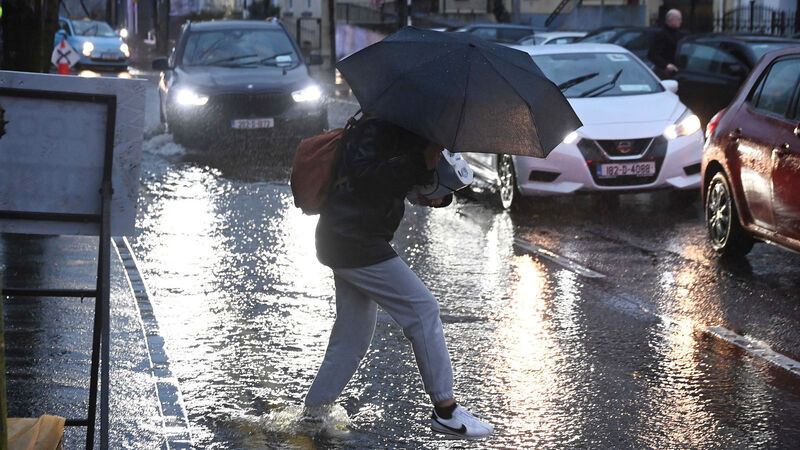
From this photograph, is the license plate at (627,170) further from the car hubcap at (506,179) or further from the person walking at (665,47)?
the person walking at (665,47)

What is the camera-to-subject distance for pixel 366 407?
6176mm

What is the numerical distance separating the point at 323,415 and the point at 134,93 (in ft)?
6.09

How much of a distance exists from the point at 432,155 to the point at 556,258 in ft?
16.6

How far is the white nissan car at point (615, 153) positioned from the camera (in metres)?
12.3

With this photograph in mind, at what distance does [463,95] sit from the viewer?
520 centimetres

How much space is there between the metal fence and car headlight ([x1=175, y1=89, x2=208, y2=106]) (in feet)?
62.6

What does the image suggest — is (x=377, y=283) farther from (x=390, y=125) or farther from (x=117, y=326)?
(x=117, y=326)

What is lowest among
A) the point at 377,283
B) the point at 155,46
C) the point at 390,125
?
the point at 155,46

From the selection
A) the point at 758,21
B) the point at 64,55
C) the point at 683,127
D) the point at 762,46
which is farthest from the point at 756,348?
the point at 758,21

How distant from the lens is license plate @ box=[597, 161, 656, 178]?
12.3 meters

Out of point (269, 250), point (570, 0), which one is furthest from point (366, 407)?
point (570, 0)

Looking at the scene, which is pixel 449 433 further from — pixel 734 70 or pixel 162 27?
pixel 162 27

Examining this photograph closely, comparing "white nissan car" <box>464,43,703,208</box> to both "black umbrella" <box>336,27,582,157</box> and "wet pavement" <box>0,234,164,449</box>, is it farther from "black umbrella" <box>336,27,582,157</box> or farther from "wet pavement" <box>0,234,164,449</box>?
"black umbrella" <box>336,27,582,157</box>

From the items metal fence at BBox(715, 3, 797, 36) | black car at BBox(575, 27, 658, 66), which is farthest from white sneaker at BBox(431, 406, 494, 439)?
metal fence at BBox(715, 3, 797, 36)
